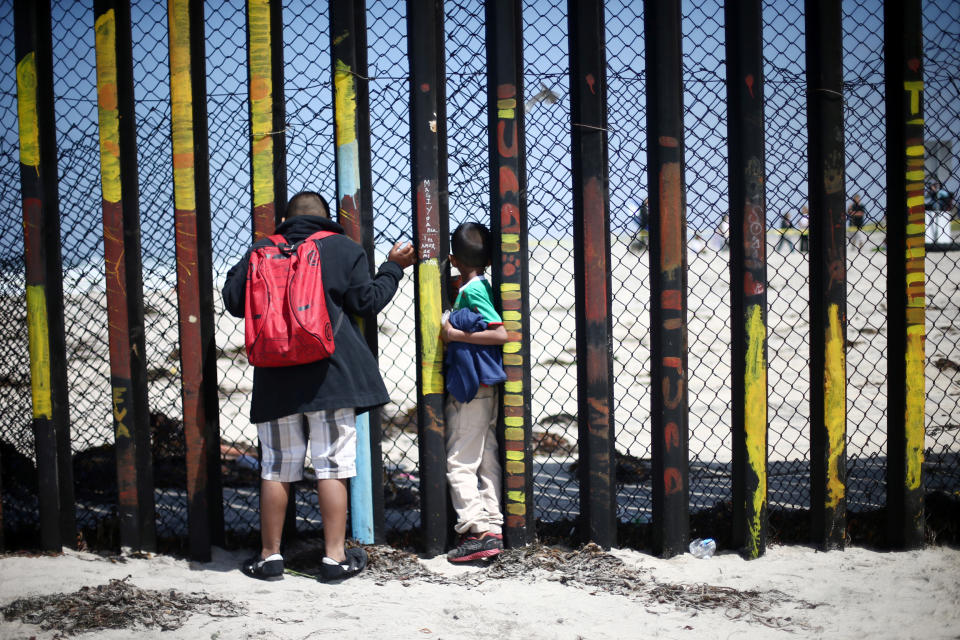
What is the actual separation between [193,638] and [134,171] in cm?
214

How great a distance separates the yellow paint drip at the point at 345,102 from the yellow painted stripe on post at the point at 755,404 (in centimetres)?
204

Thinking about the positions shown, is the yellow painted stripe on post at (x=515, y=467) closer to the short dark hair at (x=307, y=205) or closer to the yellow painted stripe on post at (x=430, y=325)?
the yellow painted stripe on post at (x=430, y=325)

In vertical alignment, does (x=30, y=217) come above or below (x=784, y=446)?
above

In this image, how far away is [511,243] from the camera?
3.31 m

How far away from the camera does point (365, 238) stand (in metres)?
3.39

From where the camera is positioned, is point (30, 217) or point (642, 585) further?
point (30, 217)

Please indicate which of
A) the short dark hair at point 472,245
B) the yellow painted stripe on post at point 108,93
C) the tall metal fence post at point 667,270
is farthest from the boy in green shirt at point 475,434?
the yellow painted stripe on post at point 108,93

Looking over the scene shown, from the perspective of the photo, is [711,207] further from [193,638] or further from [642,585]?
[193,638]

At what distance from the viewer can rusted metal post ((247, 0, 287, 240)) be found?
3.34 meters

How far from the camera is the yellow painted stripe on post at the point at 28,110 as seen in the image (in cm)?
342

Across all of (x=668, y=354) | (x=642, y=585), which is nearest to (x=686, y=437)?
(x=668, y=354)

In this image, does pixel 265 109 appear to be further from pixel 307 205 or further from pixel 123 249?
pixel 123 249

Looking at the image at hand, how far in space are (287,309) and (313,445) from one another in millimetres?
621

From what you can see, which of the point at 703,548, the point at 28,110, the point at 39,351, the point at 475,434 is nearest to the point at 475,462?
the point at 475,434
